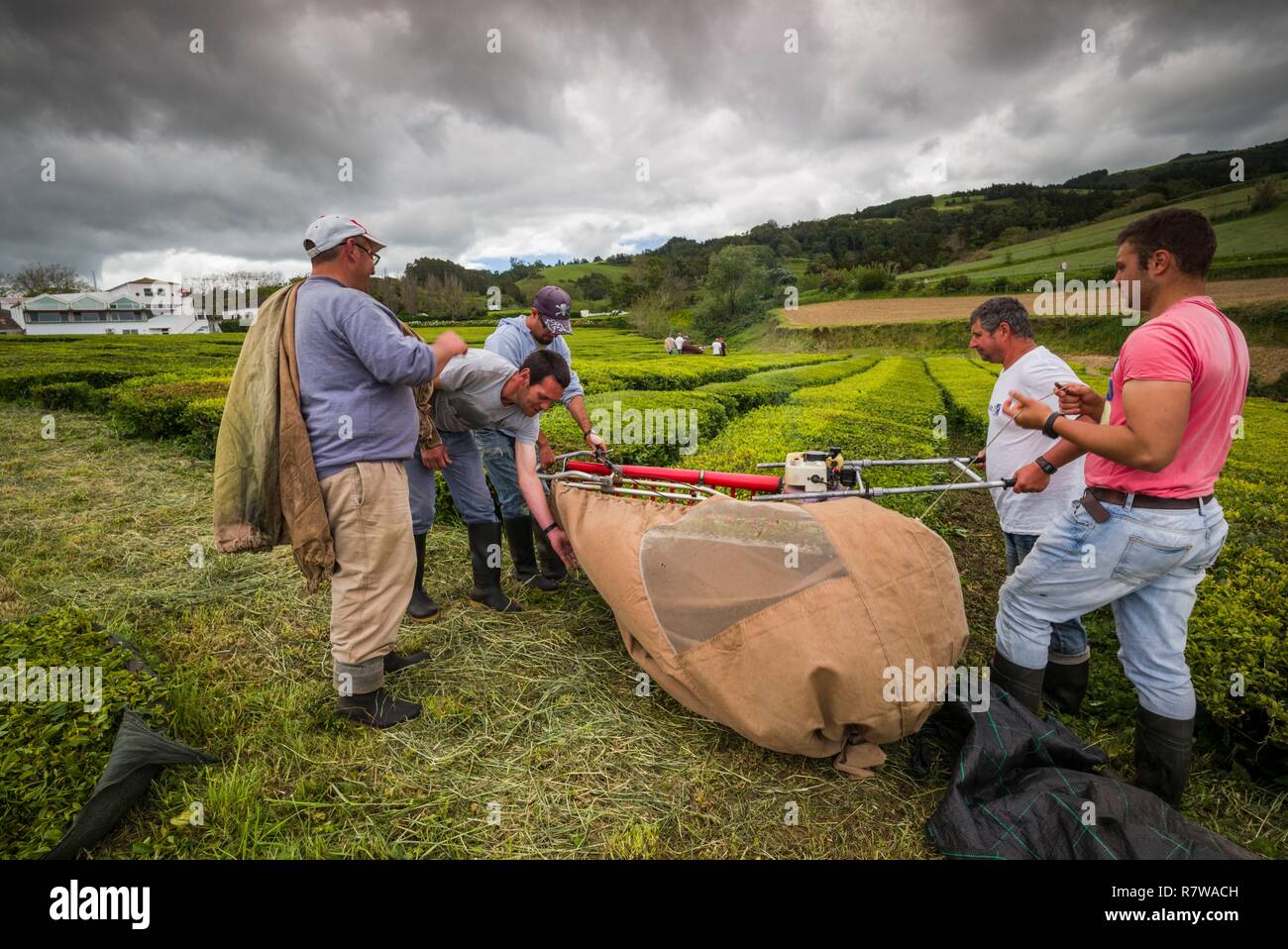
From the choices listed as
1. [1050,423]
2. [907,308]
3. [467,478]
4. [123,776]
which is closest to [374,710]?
[123,776]

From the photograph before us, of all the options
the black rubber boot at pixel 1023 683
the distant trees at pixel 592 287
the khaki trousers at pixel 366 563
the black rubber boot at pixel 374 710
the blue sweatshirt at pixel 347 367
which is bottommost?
the black rubber boot at pixel 374 710

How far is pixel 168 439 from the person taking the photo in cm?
952

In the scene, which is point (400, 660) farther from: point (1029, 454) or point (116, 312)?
point (116, 312)

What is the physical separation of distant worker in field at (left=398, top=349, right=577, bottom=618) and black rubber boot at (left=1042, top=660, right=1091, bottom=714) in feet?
9.65

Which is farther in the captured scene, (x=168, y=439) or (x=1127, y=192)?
(x=1127, y=192)

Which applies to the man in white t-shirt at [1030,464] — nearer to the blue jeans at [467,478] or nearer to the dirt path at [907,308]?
the blue jeans at [467,478]

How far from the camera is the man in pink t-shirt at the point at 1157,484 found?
2.29 metres

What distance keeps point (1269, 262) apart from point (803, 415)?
132 ft

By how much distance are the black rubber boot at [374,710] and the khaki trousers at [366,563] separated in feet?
0.23

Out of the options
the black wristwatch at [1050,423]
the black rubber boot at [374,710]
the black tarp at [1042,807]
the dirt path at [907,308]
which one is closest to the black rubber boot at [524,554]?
the black rubber boot at [374,710]

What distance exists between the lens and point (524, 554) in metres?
4.80
